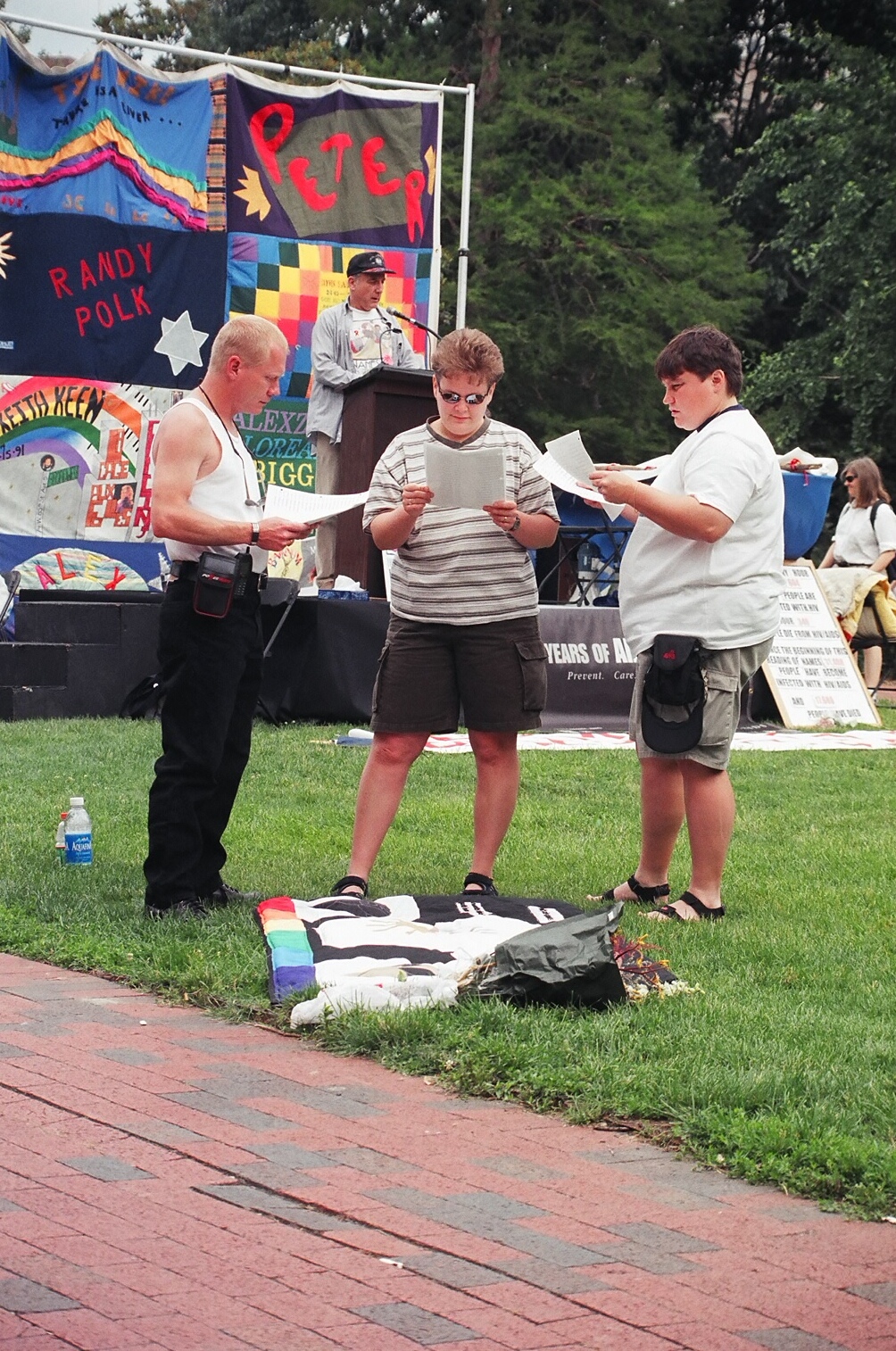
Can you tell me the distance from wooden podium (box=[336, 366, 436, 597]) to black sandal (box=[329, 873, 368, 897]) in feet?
17.0

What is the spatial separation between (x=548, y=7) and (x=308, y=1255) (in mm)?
30811

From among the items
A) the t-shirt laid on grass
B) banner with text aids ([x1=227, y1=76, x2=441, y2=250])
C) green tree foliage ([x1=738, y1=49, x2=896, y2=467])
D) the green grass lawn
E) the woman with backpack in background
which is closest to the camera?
the green grass lawn

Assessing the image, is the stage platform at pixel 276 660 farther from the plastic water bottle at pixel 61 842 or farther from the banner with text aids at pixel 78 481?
the plastic water bottle at pixel 61 842

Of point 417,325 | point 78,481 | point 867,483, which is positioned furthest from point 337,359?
point 867,483

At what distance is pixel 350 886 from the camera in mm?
5547

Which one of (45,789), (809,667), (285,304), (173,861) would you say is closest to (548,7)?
(285,304)

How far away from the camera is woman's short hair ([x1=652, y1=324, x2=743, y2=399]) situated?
557 centimetres

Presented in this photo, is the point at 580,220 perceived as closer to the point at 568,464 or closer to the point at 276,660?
the point at 276,660

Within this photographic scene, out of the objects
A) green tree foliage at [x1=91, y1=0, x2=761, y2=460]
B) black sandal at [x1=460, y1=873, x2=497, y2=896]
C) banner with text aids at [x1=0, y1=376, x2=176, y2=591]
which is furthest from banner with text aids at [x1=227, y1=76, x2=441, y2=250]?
green tree foliage at [x1=91, y1=0, x2=761, y2=460]

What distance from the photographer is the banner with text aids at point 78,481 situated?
13.0 metres

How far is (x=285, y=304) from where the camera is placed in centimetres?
1397

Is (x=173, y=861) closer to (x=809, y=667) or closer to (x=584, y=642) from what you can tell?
(x=584, y=642)

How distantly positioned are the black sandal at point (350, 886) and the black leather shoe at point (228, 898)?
0.93 ft

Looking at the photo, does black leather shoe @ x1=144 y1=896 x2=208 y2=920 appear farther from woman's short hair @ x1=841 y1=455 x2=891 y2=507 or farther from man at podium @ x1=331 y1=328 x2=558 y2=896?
woman's short hair @ x1=841 y1=455 x2=891 y2=507
